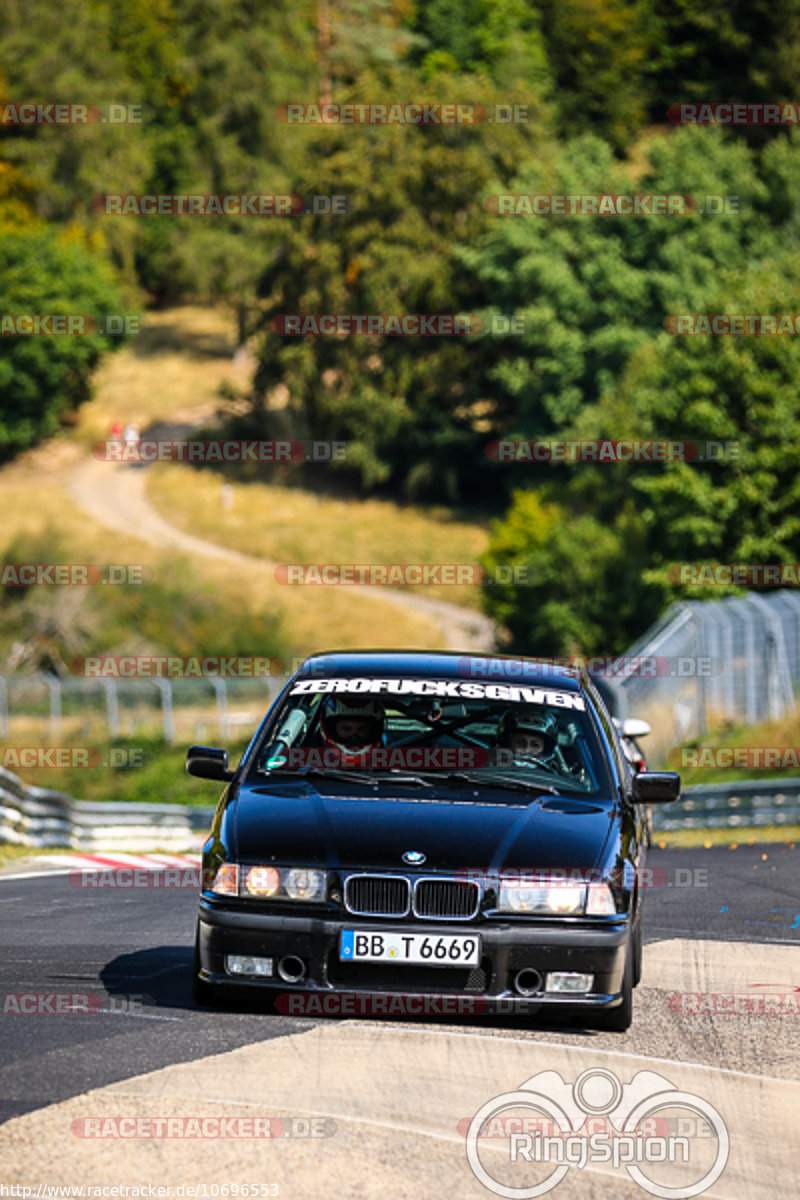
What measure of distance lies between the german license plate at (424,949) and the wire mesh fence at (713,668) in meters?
→ 18.1

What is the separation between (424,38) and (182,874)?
10129cm

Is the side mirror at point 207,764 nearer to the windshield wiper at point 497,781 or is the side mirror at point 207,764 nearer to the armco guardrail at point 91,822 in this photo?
the windshield wiper at point 497,781

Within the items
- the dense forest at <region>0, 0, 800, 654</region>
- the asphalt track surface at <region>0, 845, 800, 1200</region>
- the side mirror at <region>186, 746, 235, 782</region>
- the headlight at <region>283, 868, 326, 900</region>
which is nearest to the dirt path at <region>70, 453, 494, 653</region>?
the dense forest at <region>0, 0, 800, 654</region>

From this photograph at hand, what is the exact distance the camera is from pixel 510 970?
662 cm

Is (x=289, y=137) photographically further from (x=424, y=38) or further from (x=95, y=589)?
(x=95, y=589)

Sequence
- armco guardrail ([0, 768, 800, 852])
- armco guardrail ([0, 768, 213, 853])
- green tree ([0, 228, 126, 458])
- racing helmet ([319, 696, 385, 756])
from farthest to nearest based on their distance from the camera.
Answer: green tree ([0, 228, 126, 458])
armco guardrail ([0, 768, 800, 852])
armco guardrail ([0, 768, 213, 853])
racing helmet ([319, 696, 385, 756])

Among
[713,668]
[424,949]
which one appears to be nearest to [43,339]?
[713,668]

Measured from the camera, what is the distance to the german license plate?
6551mm

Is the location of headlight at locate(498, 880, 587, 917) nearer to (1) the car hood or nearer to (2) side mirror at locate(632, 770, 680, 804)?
(1) the car hood

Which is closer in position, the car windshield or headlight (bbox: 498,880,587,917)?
headlight (bbox: 498,880,587,917)

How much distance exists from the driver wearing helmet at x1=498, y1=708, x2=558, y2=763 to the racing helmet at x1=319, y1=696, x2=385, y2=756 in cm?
59

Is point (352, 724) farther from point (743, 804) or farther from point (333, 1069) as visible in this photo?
point (743, 804)

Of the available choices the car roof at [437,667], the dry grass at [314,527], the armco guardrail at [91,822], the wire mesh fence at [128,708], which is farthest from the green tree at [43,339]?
the car roof at [437,667]

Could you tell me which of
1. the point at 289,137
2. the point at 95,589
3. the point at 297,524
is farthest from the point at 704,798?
the point at 289,137
